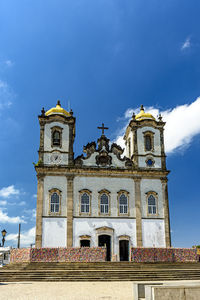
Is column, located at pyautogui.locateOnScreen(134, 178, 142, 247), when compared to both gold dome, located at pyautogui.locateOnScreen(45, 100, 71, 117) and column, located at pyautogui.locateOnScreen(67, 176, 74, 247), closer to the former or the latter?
column, located at pyautogui.locateOnScreen(67, 176, 74, 247)

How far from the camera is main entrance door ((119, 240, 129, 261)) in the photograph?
27.1 metres

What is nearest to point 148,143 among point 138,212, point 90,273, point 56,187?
point 138,212

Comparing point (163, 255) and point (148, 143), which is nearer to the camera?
point (163, 255)

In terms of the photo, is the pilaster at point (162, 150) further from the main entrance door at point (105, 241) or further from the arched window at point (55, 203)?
the arched window at point (55, 203)

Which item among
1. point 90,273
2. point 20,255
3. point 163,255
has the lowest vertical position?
point 90,273

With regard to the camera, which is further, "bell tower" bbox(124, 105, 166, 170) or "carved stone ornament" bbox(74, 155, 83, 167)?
"bell tower" bbox(124, 105, 166, 170)

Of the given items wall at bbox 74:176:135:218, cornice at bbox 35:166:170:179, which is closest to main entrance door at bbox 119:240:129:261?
wall at bbox 74:176:135:218

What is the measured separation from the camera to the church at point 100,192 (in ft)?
88.3

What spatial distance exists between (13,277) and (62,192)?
38.0ft

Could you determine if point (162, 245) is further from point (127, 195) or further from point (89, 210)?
point (89, 210)

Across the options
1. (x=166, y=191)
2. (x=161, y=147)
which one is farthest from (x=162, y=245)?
(x=161, y=147)

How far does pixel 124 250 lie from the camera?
27250 mm

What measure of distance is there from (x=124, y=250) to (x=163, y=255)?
16.4 ft

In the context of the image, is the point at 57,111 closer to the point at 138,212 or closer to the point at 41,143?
the point at 41,143
